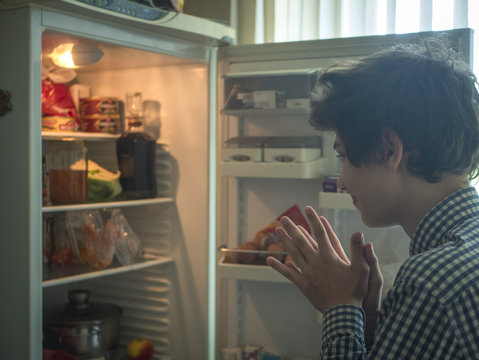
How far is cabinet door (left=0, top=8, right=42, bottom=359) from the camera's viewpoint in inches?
56.9

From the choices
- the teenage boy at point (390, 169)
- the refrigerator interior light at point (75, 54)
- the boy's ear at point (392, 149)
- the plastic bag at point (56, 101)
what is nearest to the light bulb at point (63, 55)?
the refrigerator interior light at point (75, 54)

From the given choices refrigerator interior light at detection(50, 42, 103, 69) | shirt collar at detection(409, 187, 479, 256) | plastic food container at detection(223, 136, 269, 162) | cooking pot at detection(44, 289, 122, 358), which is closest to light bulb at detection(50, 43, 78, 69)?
refrigerator interior light at detection(50, 42, 103, 69)

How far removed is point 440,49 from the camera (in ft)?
3.55

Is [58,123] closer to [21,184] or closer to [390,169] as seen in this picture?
[21,184]

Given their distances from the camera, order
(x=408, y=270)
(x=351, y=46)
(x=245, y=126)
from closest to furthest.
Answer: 1. (x=408, y=270)
2. (x=351, y=46)
3. (x=245, y=126)

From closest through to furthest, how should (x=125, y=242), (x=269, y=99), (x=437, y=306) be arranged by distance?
1. (x=437, y=306)
2. (x=269, y=99)
3. (x=125, y=242)

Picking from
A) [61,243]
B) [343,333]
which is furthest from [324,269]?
[61,243]

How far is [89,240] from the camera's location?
1.92 m

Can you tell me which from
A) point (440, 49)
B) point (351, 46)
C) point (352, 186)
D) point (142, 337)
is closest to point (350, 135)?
point (352, 186)

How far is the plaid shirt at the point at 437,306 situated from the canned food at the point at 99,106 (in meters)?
1.38

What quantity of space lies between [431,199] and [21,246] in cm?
100

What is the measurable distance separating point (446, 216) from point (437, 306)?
0.20 m

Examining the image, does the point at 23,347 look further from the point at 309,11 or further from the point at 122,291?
the point at 309,11

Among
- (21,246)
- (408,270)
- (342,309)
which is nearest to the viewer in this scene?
(408,270)
